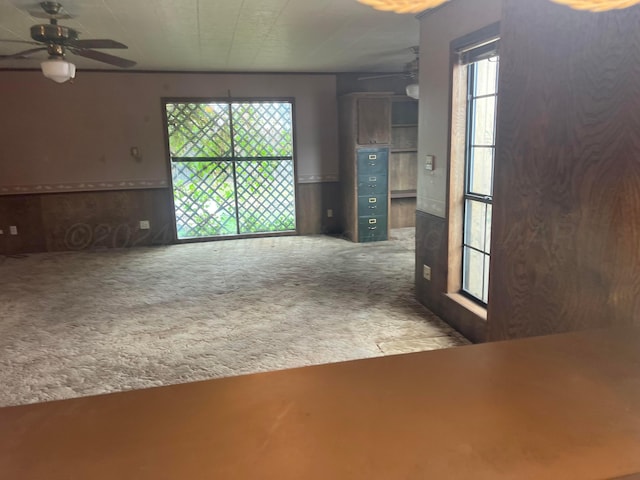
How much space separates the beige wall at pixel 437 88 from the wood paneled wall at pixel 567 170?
58.9 inches

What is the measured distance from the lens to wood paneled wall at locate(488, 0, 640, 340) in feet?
3.90

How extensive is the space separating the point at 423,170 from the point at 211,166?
3.49 m

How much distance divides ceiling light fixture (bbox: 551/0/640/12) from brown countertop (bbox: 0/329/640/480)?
2.75 feet

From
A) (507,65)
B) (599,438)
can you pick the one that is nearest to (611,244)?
(507,65)

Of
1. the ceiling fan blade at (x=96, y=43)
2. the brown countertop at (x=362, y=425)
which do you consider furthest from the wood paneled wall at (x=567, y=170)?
the ceiling fan blade at (x=96, y=43)

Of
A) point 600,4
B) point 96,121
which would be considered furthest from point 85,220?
point 600,4

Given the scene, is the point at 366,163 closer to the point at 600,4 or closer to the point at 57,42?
the point at 57,42

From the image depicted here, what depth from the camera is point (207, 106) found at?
5992 millimetres

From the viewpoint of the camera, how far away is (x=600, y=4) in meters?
1.11

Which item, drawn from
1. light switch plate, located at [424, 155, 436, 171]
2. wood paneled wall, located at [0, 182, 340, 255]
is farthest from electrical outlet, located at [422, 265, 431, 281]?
wood paneled wall, located at [0, 182, 340, 255]

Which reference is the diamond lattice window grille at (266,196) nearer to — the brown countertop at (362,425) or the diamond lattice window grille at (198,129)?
the diamond lattice window grille at (198,129)

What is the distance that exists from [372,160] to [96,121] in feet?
11.4

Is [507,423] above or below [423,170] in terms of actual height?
below

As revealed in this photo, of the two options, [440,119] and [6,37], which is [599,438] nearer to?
[440,119]
